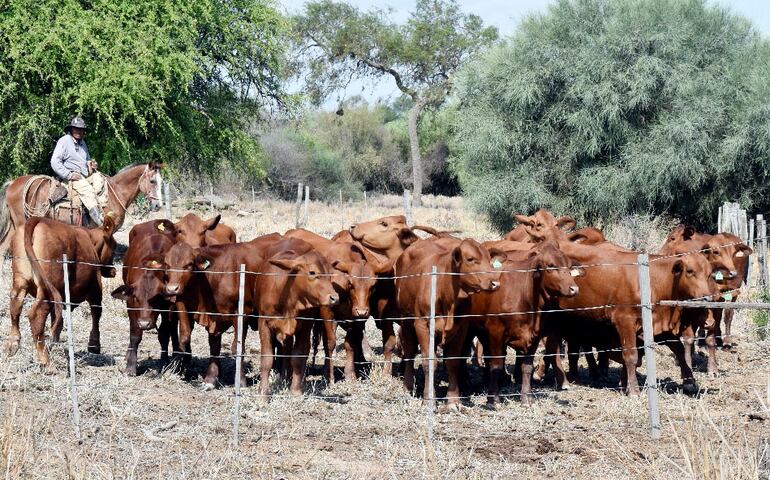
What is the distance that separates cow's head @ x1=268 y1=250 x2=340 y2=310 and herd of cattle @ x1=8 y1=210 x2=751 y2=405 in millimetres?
12

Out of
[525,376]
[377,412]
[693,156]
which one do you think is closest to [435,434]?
[377,412]

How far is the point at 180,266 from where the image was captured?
9.91 metres

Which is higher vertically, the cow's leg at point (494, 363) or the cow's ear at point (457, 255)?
the cow's ear at point (457, 255)

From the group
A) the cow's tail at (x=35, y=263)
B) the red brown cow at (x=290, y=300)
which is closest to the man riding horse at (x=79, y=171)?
the cow's tail at (x=35, y=263)

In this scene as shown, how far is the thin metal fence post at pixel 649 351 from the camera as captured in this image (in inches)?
318

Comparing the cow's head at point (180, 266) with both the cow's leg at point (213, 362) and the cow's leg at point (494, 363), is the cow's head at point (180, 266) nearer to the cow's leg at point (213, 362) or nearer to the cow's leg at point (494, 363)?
the cow's leg at point (213, 362)

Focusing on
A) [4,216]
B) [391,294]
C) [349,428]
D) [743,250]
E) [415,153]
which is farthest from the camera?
[415,153]

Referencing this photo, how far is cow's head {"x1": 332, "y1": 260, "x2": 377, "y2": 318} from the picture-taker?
942 cm

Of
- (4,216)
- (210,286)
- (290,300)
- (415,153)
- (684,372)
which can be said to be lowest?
(684,372)

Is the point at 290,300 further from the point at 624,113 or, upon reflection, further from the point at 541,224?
the point at 624,113

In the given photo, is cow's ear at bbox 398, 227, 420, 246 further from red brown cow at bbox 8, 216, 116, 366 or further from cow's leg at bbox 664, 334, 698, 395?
red brown cow at bbox 8, 216, 116, 366

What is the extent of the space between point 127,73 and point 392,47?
2750cm

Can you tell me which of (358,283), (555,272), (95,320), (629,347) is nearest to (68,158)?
(95,320)

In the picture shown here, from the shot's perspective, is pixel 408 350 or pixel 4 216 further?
pixel 4 216
